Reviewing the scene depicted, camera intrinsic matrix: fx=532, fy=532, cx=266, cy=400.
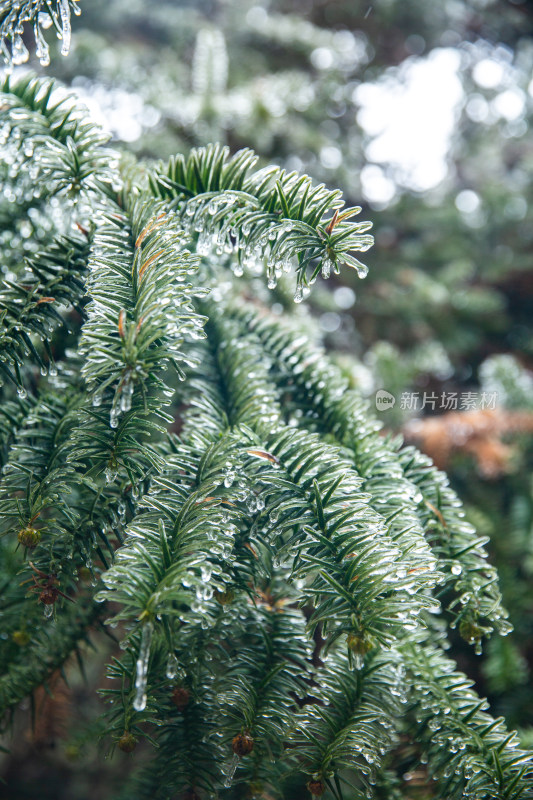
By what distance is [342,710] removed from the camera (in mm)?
706

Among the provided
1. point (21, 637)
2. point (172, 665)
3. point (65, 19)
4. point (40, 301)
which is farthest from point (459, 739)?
point (65, 19)

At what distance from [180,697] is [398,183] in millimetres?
2377

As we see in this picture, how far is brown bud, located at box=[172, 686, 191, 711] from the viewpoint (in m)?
0.75

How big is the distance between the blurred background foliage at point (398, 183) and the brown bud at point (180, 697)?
573 millimetres

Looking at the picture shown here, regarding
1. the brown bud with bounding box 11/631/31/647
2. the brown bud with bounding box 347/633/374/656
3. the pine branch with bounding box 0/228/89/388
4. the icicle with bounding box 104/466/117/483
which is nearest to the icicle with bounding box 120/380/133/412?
the icicle with bounding box 104/466/117/483

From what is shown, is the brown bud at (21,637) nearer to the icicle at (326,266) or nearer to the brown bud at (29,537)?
the brown bud at (29,537)

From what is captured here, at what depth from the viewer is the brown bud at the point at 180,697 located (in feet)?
2.46

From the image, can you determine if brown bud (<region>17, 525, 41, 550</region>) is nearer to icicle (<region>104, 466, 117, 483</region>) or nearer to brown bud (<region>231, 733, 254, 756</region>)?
icicle (<region>104, 466, 117, 483</region>)

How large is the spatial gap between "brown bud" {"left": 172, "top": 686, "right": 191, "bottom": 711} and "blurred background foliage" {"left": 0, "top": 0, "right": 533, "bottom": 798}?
0.57m

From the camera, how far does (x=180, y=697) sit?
75 centimetres

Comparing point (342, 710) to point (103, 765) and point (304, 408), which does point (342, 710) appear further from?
point (103, 765)

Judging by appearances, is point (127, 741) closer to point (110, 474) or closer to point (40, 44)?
point (110, 474)

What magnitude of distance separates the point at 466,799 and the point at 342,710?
0.19m

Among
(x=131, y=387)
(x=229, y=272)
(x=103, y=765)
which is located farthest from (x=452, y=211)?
(x=103, y=765)
